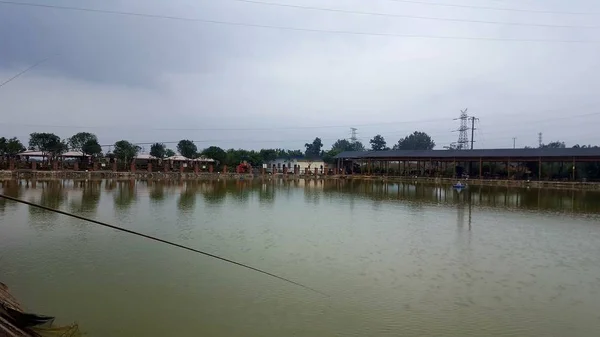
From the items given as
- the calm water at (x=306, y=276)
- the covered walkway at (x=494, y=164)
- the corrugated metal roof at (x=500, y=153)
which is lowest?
the calm water at (x=306, y=276)

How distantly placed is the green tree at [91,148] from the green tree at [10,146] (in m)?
5.89

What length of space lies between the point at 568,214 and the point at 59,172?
1396 inches

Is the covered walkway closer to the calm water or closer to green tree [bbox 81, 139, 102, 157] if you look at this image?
green tree [bbox 81, 139, 102, 157]

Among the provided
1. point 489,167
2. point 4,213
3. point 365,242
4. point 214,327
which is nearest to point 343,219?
point 365,242

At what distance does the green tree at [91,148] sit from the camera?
151 feet

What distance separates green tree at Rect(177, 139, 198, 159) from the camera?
56938 millimetres

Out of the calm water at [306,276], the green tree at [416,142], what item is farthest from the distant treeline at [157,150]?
the calm water at [306,276]

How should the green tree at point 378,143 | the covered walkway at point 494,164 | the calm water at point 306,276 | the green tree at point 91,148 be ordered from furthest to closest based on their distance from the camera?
the green tree at point 378,143, the green tree at point 91,148, the covered walkway at point 494,164, the calm water at point 306,276

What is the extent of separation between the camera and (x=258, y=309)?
6.02 metres

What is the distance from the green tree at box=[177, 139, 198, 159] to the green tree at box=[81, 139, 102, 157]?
1181 cm

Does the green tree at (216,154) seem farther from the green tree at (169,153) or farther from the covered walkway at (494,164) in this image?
the covered walkway at (494,164)

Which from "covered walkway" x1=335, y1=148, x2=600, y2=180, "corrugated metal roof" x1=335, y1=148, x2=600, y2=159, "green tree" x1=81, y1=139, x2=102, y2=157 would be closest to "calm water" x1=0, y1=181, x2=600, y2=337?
"corrugated metal roof" x1=335, y1=148, x2=600, y2=159

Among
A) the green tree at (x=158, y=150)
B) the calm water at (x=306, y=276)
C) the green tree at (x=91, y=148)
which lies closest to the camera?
the calm water at (x=306, y=276)

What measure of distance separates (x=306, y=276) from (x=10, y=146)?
46.1 m
